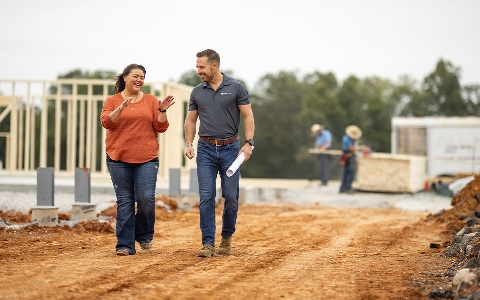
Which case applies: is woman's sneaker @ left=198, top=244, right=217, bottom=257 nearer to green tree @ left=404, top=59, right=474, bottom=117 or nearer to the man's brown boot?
the man's brown boot

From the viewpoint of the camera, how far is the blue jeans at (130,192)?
8633 mm

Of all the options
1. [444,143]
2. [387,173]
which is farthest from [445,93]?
[387,173]

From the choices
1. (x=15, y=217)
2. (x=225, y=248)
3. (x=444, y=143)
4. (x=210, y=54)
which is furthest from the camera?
(x=444, y=143)

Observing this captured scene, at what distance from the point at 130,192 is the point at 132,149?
48cm

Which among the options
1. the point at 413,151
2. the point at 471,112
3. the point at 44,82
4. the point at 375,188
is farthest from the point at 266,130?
the point at 44,82

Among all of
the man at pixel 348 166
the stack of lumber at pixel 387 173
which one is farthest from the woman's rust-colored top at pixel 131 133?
the stack of lumber at pixel 387 173

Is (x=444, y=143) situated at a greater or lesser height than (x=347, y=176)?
greater

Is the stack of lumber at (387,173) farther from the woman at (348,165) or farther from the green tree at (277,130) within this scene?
the green tree at (277,130)

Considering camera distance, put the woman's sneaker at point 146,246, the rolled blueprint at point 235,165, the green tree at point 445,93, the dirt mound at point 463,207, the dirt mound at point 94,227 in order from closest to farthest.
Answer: the rolled blueprint at point 235,165 → the woman's sneaker at point 146,246 → the dirt mound at point 94,227 → the dirt mound at point 463,207 → the green tree at point 445,93

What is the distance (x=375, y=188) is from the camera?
2442 centimetres

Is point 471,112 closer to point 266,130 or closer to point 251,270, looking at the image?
point 266,130

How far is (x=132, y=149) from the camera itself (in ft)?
28.2

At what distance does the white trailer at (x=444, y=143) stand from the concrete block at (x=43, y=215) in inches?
728

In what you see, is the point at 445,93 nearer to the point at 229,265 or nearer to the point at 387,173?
the point at 387,173
